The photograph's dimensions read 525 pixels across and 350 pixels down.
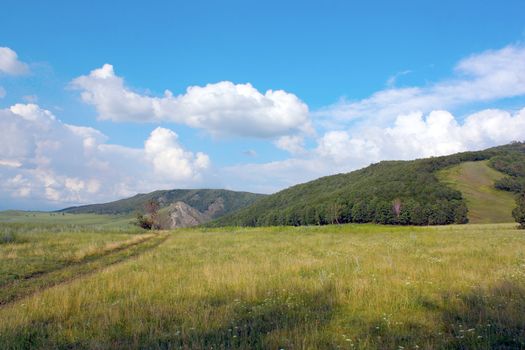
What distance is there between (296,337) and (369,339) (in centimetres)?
129

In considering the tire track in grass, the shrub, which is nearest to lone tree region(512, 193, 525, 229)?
the tire track in grass

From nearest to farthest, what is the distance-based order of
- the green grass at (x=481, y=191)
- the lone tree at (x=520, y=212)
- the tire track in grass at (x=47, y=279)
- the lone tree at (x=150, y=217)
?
the tire track in grass at (x=47, y=279)
the lone tree at (x=520, y=212)
the lone tree at (x=150, y=217)
the green grass at (x=481, y=191)

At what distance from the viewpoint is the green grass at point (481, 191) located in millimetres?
104625

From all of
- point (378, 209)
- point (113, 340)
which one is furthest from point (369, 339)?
point (378, 209)

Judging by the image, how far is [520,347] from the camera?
5555 millimetres

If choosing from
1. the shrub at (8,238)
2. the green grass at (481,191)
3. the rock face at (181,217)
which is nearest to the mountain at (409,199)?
the green grass at (481,191)

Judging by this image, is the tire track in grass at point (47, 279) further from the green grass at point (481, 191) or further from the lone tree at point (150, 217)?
the green grass at point (481, 191)

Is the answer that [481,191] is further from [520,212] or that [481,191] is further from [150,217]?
[150,217]

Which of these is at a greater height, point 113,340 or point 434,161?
A: point 434,161

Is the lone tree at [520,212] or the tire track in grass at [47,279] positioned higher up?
the tire track in grass at [47,279]

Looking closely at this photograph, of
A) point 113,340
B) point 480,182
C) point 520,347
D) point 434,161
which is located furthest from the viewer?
point 434,161

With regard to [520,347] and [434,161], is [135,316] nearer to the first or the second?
[520,347]

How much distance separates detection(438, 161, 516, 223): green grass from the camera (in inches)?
4119

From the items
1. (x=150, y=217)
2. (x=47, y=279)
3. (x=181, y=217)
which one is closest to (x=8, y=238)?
(x=47, y=279)
